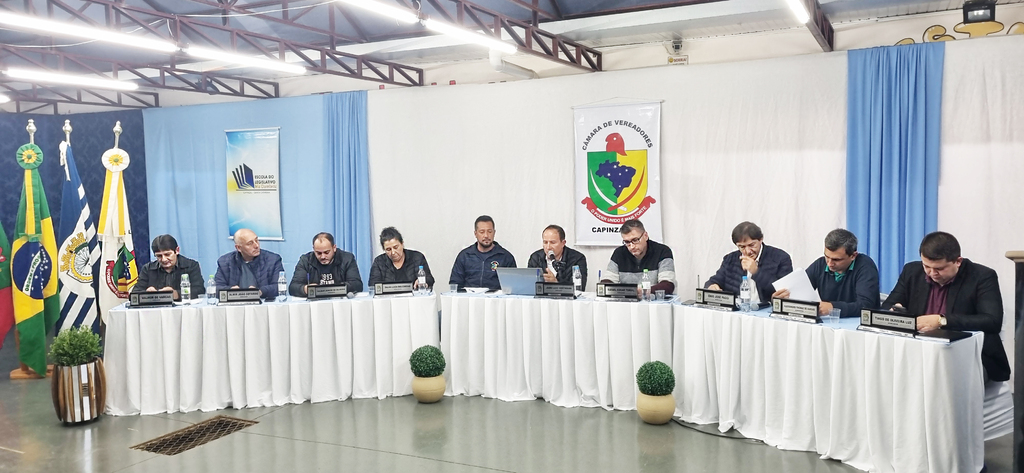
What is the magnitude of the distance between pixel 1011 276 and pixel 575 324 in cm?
330

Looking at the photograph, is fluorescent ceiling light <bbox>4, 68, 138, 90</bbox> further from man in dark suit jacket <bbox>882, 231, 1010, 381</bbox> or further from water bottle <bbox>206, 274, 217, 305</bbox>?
man in dark suit jacket <bbox>882, 231, 1010, 381</bbox>

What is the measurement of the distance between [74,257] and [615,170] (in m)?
4.82

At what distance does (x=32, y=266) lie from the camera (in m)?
6.16

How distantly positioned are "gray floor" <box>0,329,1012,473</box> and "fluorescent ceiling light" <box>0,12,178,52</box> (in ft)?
7.78

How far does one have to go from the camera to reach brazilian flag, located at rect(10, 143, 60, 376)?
6062mm

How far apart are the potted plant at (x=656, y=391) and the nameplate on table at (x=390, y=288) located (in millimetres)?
1730

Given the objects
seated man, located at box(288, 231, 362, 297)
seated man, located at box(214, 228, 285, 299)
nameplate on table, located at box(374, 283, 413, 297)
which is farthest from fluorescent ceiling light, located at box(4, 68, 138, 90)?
nameplate on table, located at box(374, 283, 413, 297)

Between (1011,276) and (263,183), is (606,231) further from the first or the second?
(263,183)

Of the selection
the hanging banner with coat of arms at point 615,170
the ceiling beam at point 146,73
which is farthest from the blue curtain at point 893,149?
the ceiling beam at point 146,73

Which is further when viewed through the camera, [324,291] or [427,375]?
[324,291]

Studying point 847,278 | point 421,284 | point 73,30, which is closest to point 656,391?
point 847,278

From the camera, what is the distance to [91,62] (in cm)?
Result: 816

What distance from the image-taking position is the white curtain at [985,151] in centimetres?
530

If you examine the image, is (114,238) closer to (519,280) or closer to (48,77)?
(48,77)
